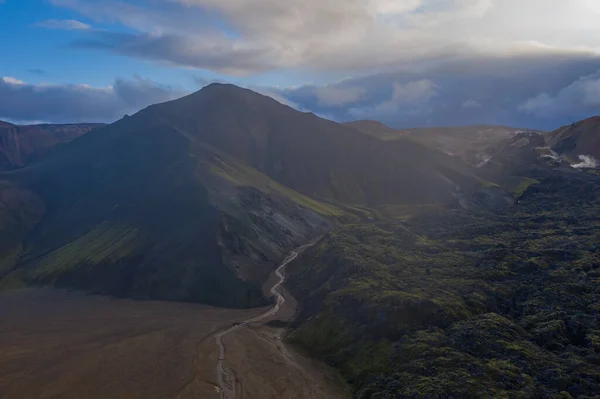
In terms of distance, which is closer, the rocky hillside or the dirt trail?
the rocky hillside

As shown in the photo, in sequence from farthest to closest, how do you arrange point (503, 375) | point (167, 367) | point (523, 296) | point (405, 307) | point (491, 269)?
point (491, 269) < point (523, 296) < point (405, 307) < point (167, 367) < point (503, 375)

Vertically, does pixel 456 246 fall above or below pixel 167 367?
above

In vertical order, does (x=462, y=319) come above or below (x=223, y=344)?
above

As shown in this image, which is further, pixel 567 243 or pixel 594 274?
pixel 567 243

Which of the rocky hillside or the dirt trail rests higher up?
the rocky hillside

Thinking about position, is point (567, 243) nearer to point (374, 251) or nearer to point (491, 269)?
point (491, 269)

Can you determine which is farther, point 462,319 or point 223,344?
point 223,344

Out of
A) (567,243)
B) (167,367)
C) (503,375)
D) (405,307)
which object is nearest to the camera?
(503,375)

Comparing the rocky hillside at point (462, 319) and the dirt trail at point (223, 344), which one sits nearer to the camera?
the rocky hillside at point (462, 319)

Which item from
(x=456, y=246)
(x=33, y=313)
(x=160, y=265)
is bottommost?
(x=33, y=313)

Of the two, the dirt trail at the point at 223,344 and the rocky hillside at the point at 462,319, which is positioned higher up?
the rocky hillside at the point at 462,319

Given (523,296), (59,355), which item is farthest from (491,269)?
(59,355)
